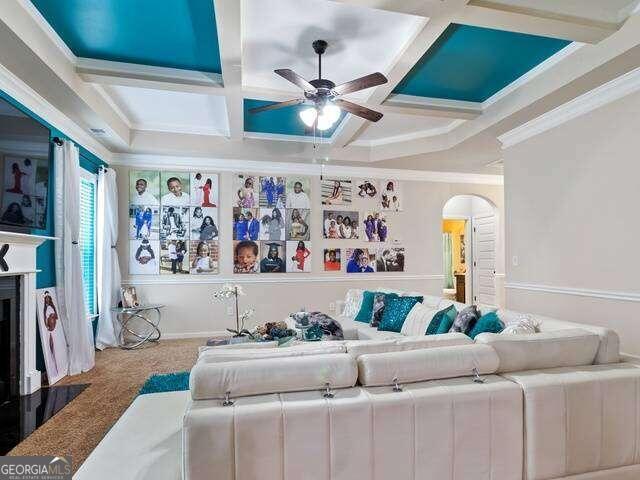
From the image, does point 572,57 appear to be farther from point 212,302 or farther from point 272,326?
point 212,302

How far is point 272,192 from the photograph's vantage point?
5871 millimetres

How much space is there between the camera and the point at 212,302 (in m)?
5.62

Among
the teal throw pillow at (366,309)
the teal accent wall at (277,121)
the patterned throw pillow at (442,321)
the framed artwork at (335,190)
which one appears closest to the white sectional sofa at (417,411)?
the patterned throw pillow at (442,321)

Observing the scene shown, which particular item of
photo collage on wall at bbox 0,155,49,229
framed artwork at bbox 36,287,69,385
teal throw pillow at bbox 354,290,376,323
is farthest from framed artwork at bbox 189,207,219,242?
teal throw pillow at bbox 354,290,376,323

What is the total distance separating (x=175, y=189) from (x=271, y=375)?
4.51 metres

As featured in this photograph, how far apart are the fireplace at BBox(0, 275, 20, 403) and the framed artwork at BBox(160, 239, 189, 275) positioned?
7.31 feet

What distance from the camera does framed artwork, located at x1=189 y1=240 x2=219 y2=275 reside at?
219 inches

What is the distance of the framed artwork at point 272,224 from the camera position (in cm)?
581

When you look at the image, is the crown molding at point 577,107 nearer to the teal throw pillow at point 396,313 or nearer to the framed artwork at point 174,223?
the teal throw pillow at point 396,313

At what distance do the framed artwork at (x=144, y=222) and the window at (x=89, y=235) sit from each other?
534 mm

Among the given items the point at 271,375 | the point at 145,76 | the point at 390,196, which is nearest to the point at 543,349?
the point at 271,375

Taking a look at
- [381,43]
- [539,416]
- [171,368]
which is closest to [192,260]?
[171,368]

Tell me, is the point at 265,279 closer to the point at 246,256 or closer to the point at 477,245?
the point at 246,256

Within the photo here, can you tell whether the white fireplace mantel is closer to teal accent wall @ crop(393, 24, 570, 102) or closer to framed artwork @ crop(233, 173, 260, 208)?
framed artwork @ crop(233, 173, 260, 208)
